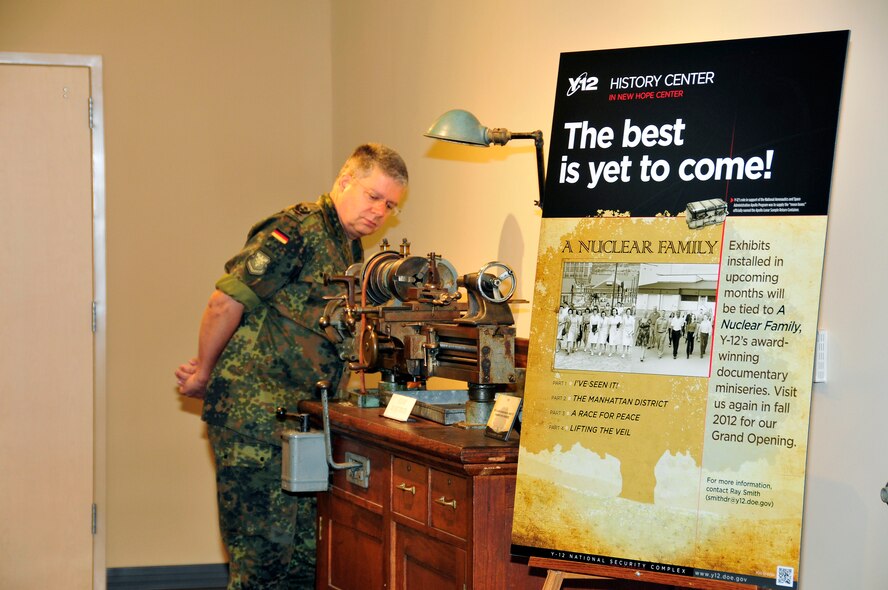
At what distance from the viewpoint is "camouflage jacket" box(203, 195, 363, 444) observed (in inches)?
119

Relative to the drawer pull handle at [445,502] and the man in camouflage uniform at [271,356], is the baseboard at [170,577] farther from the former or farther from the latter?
the drawer pull handle at [445,502]

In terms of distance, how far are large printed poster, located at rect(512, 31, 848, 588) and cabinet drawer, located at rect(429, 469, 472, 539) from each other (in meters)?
0.20

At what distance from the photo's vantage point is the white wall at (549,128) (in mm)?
1968

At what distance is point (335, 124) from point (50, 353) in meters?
1.53

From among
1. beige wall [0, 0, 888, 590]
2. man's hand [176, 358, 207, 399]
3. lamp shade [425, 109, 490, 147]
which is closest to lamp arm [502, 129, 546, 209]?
lamp shade [425, 109, 490, 147]

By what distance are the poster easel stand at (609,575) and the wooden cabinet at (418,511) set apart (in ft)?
0.51

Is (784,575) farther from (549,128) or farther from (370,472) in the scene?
(549,128)

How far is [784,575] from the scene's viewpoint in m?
1.75

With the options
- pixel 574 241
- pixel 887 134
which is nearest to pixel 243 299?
pixel 574 241

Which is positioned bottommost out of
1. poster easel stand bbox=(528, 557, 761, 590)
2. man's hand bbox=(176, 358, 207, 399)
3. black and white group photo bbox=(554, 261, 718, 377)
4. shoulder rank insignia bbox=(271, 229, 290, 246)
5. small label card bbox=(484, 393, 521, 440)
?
poster easel stand bbox=(528, 557, 761, 590)

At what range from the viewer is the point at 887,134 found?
1936mm

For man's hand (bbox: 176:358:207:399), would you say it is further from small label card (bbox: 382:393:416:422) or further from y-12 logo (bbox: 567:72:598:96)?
y-12 logo (bbox: 567:72:598:96)

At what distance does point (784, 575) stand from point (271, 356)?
1.74 m

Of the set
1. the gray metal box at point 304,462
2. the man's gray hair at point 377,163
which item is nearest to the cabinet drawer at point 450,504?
the gray metal box at point 304,462
